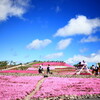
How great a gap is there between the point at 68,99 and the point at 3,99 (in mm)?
6032

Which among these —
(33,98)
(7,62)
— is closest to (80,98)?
(33,98)

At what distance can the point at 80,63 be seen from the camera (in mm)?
50812

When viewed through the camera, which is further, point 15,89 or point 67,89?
point 15,89

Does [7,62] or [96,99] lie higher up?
[7,62]

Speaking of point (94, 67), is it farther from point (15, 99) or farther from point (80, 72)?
point (15, 99)

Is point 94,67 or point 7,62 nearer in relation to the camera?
point 94,67

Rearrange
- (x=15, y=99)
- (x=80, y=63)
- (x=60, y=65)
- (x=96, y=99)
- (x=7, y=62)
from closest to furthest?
(x=96, y=99), (x=15, y=99), (x=80, y=63), (x=60, y=65), (x=7, y=62)

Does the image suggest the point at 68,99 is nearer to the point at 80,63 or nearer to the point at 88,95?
the point at 88,95

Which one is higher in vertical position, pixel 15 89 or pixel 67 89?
pixel 15 89


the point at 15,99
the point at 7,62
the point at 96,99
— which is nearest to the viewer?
the point at 96,99

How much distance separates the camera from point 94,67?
51.0m

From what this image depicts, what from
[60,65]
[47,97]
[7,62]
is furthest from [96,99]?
[7,62]

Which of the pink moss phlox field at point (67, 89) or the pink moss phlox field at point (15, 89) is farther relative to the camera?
the pink moss phlox field at point (67, 89)

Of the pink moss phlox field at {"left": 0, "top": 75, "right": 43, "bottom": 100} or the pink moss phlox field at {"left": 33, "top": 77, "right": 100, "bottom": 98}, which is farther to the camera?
the pink moss phlox field at {"left": 33, "top": 77, "right": 100, "bottom": 98}
